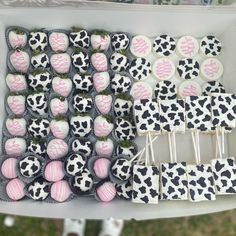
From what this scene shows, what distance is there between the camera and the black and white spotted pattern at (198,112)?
1663 millimetres

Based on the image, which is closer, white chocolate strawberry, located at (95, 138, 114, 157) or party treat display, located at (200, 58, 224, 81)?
white chocolate strawberry, located at (95, 138, 114, 157)

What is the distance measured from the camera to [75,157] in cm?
165

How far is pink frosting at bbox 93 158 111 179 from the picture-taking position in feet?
5.43

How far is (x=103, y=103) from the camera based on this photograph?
1726mm

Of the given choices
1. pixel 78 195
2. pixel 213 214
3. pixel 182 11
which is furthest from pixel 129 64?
pixel 213 214

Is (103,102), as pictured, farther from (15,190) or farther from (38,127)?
(15,190)

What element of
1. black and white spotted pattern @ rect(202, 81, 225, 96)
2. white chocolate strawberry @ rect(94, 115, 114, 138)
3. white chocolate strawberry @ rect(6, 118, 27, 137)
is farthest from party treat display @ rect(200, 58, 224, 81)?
white chocolate strawberry @ rect(6, 118, 27, 137)

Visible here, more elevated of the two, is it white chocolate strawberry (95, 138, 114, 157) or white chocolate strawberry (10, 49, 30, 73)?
white chocolate strawberry (10, 49, 30, 73)

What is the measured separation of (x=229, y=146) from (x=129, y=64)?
→ 0.54m

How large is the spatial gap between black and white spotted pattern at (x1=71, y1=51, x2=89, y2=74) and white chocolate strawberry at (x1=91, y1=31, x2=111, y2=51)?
2.3 inches

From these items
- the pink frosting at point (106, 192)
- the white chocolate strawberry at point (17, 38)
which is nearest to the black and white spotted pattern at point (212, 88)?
the pink frosting at point (106, 192)

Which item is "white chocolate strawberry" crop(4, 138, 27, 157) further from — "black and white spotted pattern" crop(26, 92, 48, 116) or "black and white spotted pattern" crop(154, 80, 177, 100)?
"black and white spotted pattern" crop(154, 80, 177, 100)

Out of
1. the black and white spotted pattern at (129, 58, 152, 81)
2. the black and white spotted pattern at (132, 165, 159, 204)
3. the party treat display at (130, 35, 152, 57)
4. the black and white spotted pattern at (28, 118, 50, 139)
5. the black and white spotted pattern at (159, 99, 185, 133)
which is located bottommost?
the black and white spotted pattern at (132, 165, 159, 204)

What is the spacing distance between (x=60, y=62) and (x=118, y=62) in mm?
238
